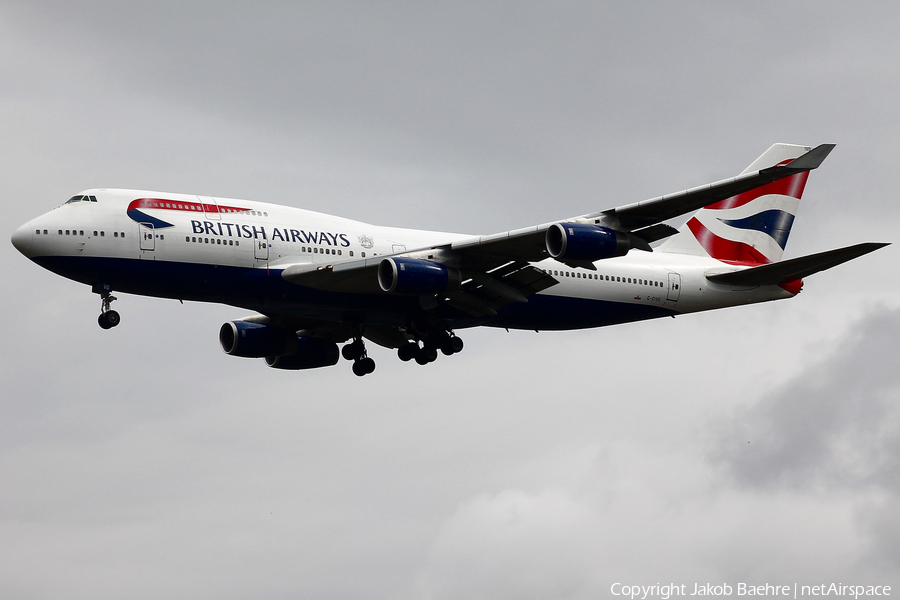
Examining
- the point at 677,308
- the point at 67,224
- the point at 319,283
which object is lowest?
the point at 677,308

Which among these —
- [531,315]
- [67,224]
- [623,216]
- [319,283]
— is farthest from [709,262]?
[67,224]

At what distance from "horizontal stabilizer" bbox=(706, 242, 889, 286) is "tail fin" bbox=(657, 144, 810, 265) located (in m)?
3.21

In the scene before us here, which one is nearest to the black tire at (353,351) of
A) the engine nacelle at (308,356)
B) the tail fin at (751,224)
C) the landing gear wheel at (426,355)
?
the engine nacelle at (308,356)

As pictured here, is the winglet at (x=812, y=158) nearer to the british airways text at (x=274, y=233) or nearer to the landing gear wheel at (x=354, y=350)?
the british airways text at (x=274, y=233)

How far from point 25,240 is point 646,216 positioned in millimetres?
20403

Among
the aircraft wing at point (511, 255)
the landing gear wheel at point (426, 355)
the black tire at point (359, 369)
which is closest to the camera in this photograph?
the aircraft wing at point (511, 255)

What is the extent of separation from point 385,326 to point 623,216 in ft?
38.0

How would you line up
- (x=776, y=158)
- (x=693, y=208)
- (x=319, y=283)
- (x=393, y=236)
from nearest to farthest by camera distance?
(x=693, y=208)
(x=319, y=283)
(x=393, y=236)
(x=776, y=158)

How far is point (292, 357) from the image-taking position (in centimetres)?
4844

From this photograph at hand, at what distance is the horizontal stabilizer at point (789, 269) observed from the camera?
38594 mm

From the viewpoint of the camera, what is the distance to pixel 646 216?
1459 inches

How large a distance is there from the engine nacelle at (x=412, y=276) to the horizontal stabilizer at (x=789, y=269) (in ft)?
43.3

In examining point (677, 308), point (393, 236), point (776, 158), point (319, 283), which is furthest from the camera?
point (776, 158)

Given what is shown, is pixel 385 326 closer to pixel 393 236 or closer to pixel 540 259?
pixel 393 236
